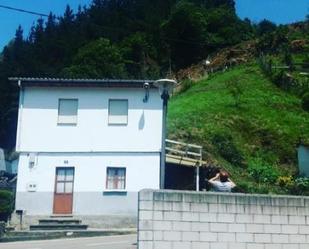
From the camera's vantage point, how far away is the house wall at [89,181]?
24844 mm

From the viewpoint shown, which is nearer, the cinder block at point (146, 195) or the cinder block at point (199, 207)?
the cinder block at point (146, 195)

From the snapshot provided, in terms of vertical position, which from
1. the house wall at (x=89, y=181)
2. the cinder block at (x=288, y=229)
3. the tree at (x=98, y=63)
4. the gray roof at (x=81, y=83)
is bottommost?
the cinder block at (x=288, y=229)

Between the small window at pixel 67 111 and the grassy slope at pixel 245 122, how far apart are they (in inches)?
297

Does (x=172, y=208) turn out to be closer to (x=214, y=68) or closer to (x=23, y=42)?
(x=214, y=68)

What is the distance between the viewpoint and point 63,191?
25.2 metres

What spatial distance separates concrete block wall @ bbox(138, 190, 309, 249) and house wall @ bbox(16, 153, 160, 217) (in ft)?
46.2

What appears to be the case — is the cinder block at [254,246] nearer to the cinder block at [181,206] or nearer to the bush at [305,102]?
the cinder block at [181,206]

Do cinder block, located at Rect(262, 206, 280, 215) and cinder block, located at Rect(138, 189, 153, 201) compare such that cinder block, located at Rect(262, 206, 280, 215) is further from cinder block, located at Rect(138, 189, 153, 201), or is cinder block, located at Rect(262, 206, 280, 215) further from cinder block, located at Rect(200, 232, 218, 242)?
cinder block, located at Rect(138, 189, 153, 201)

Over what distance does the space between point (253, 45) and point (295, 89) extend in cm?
1347

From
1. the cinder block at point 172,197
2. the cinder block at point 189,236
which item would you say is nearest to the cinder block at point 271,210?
the cinder block at point 189,236

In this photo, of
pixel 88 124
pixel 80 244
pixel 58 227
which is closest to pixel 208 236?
pixel 80 244

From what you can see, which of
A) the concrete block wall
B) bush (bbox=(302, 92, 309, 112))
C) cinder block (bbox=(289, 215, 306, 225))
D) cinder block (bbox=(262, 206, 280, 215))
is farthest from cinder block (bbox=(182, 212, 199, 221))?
bush (bbox=(302, 92, 309, 112))

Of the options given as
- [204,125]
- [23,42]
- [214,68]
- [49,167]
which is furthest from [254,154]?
[23,42]

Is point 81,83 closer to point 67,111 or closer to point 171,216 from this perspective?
point 67,111
